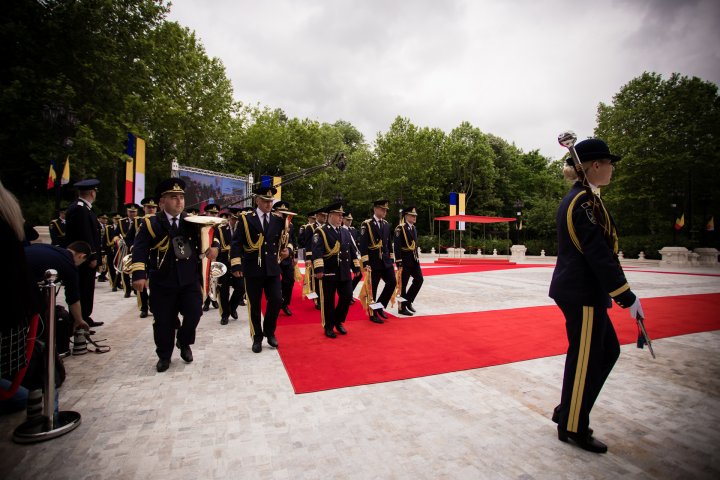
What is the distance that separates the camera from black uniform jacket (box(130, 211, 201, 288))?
4328 mm

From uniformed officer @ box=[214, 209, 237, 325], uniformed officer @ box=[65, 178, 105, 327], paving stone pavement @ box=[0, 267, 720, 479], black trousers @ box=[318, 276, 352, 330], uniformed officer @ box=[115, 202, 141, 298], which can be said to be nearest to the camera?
paving stone pavement @ box=[0, 267, 720, 479]

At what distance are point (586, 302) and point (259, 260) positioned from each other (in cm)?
402

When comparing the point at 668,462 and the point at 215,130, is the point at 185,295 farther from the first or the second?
the point at 215,130

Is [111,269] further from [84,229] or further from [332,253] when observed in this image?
[332,253]

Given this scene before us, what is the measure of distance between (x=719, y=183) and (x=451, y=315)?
29575 millimetres

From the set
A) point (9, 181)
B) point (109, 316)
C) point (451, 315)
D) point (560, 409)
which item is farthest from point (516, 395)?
point (9, 181)

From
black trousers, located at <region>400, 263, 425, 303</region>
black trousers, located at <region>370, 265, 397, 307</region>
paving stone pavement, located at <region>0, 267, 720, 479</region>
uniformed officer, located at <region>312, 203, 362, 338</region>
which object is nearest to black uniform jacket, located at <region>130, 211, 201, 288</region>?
paving stone pavement, located at <region>0, 267, 720, 479</region>

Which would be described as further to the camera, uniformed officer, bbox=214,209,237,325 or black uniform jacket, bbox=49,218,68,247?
black uniform jacket, bbox=49,218,68,247

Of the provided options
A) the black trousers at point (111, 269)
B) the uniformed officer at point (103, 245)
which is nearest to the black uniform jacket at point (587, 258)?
the uniformed officer at point (103, 245)

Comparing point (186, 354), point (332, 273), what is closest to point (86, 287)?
point (186, 354)

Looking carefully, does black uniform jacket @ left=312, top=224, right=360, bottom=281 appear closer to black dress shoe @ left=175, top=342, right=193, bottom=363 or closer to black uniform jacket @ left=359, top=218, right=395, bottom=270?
black uniform jacket @ left=359, top=218, right=395, bottom=270

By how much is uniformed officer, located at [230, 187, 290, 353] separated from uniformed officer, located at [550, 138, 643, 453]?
372 centimetres

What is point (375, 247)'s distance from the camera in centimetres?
715

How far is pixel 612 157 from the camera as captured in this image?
281cm
